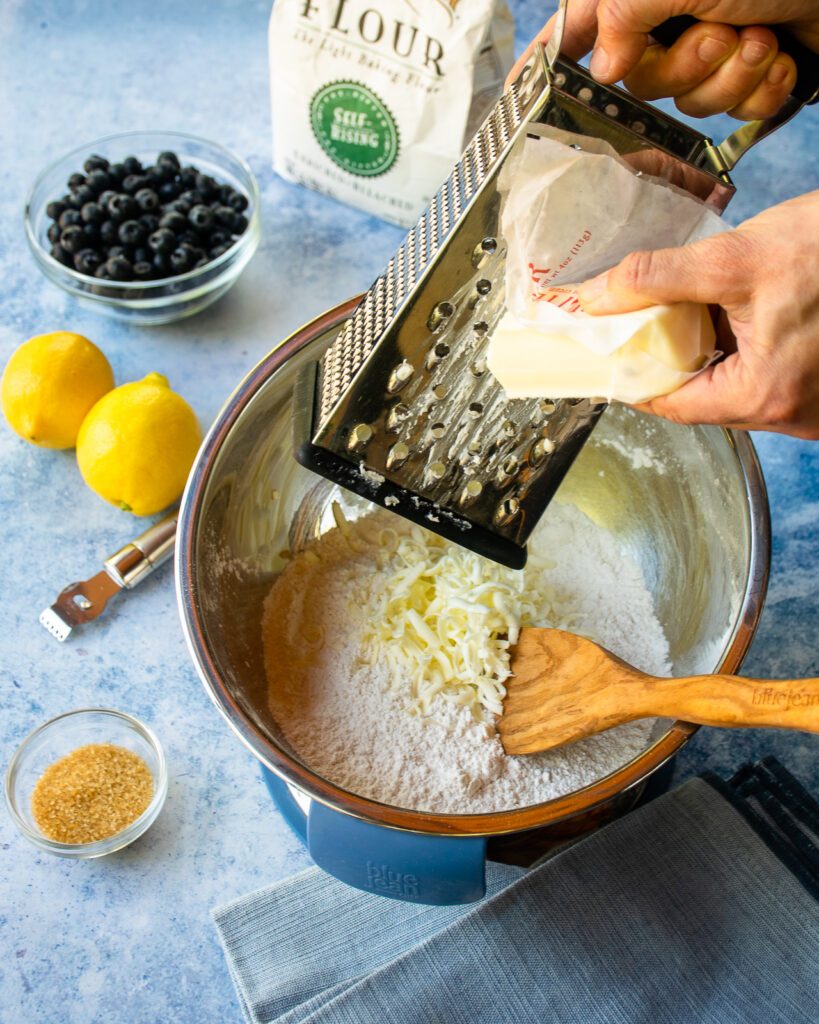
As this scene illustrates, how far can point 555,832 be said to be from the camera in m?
1.18

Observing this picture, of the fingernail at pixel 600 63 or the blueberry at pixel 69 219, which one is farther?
the blueberry at pixel 69 219

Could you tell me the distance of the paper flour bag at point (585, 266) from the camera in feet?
2.86

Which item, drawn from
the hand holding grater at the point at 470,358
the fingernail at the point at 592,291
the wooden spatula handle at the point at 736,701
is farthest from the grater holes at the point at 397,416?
the wooden spatula handle at the point at 736,701

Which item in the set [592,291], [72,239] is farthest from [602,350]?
[72,239]

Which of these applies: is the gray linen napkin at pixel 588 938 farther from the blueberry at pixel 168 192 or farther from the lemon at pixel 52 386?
the blueberry at pixel 168 192

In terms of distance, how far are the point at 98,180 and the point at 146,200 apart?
0.31 ft

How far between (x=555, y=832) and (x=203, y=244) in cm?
103

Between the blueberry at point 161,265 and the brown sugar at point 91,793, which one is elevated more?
the blueberry at point 161,265

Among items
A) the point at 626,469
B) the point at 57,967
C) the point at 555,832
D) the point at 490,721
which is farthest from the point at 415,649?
the point at 57,967

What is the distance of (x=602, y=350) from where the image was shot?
2.93ft

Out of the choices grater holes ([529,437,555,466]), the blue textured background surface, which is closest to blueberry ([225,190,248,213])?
the blue textured background surface

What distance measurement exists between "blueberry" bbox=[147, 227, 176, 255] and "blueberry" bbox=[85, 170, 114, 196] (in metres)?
0.14

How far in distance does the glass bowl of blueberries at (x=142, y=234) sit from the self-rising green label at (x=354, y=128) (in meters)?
0.15

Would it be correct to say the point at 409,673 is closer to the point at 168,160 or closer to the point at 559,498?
the point at 559,498
